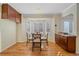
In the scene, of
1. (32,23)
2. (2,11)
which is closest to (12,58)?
(2,11)

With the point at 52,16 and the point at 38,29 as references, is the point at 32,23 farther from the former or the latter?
the point at 52,16

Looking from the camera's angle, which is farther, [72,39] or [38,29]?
[38,29]

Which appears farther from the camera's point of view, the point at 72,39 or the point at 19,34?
the point at 19,34

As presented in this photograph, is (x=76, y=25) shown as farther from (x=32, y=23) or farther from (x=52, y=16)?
(x=32, y=23)

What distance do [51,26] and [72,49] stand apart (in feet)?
14.9

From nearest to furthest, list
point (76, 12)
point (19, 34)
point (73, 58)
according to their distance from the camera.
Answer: point (73, 58)
point (76, 12)
point (19, 34)

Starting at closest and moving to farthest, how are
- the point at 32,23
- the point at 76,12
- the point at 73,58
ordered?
1. the point at 73,58
2. the point at 76,12
3. the point at 32,23

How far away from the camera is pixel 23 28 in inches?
377

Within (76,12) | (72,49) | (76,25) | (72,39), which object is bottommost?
(72,49)

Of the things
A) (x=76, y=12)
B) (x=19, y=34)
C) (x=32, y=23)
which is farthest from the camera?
(x=32, y=23)

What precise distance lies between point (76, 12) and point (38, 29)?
5.45m

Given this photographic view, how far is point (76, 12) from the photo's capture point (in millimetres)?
5191

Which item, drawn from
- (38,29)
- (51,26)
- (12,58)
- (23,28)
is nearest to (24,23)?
(23,28)

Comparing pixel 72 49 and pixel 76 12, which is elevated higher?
pixel 76 12
